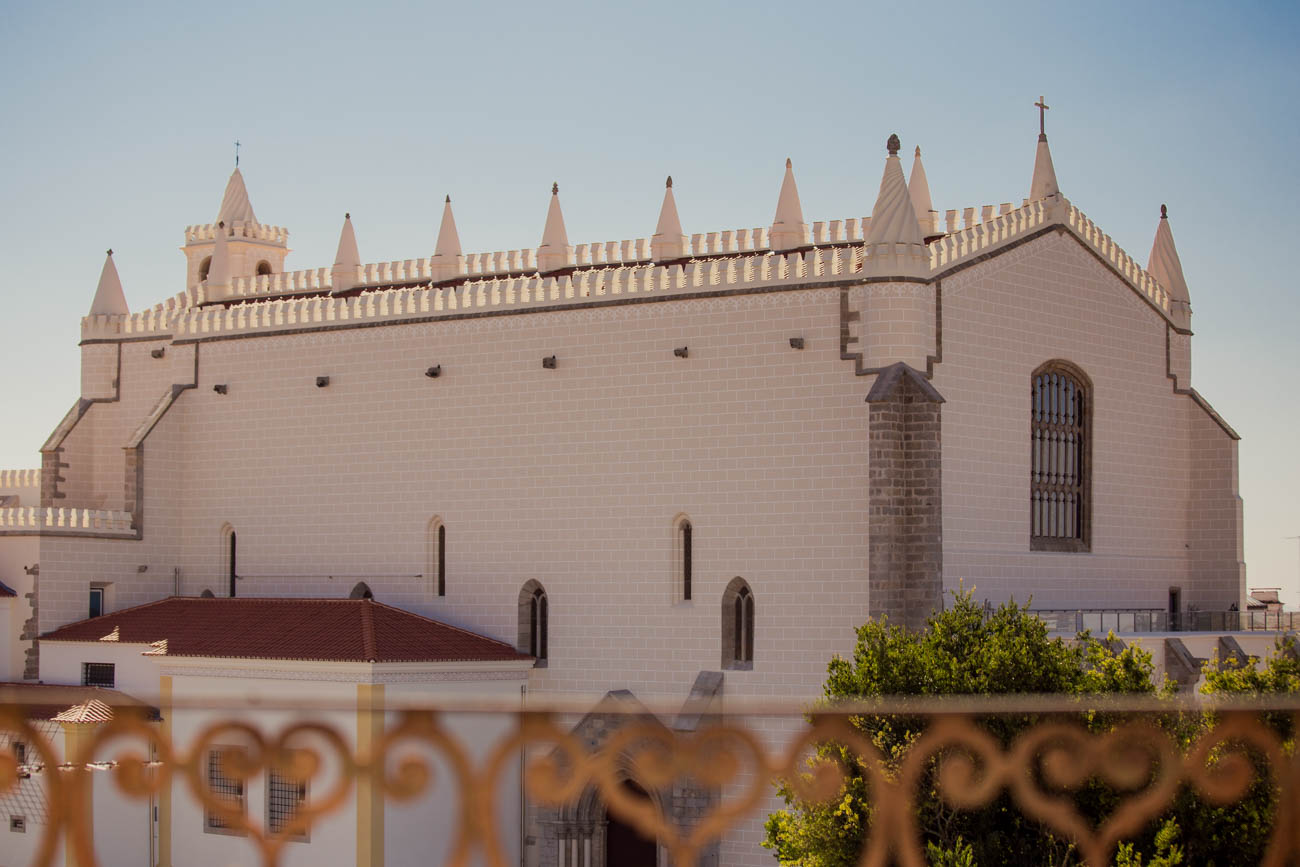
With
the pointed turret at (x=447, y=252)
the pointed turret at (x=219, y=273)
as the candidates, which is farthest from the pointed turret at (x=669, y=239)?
the pointed turret at (x=219, y=273)

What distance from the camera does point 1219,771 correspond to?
6422 mm

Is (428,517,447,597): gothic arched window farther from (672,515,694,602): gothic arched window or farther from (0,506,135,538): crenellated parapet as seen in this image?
(0,506,135,538): crenellated parapet

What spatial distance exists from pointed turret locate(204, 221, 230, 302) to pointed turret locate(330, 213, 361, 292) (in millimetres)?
3872

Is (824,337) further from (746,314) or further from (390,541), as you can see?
(390,541)

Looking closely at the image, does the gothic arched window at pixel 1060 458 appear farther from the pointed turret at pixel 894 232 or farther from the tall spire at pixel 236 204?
the tall spire at pixel 236 204

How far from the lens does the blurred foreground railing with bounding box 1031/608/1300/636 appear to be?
35344 mm

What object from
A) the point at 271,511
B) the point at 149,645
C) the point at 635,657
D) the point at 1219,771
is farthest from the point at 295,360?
the point at 1219,771

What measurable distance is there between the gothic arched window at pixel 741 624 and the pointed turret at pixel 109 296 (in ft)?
69.9

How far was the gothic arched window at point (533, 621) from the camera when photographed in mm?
38219

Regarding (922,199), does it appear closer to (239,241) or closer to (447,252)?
(447,252)

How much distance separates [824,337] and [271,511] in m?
15.9

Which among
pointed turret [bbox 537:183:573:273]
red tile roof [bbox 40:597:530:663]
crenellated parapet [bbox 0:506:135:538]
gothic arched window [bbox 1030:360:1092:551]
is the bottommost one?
red tile roof [bbox 40:597:530:663]

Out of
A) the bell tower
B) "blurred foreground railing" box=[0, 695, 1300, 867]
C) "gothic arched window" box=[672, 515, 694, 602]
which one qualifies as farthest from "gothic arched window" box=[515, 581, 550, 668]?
"blurred foreground railing" box=[0, 695, 1300, 867]

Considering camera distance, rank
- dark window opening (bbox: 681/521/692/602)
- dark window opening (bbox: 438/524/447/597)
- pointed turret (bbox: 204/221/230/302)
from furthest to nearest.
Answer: pointed turret (bbox: 204/221/230/302)
dark window opening (bbox: 438/524/447/597)
dark window opening (bbox: 681/521/692/602)
